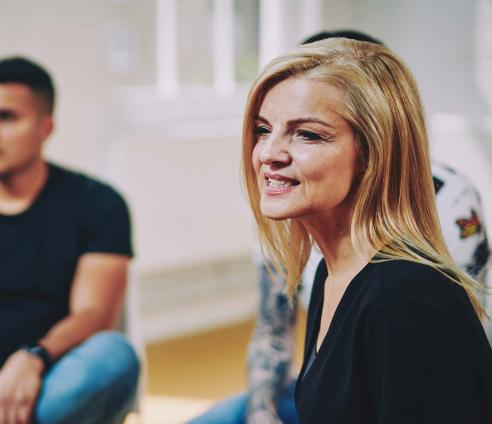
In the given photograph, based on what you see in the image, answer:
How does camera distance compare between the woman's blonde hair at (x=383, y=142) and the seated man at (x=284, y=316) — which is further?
the seated man at (x=284, y=316)

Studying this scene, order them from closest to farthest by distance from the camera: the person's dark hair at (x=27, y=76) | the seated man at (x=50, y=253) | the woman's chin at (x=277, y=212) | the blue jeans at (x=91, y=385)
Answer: the woman's chin at (x=277, y=212) → the blue jeans at (x=91, y=385) → the seated man at (x=50, y=253) → the person's dark hair at (x=27, y=76)

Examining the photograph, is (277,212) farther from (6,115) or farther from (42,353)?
(6,115)

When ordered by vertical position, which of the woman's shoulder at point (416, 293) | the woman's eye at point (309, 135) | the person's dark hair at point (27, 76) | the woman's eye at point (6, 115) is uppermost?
the person's dark hair at point (27, 76)

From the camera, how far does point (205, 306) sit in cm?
356

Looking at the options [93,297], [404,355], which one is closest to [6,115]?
[93,297]

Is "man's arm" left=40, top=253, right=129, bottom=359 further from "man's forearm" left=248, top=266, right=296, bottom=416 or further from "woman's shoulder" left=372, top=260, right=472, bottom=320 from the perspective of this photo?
"woman's shoulder" left=372, top=260, right=472, bottom=320

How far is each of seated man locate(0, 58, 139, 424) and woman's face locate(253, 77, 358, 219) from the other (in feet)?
3.02

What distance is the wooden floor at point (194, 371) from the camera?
2693 mm

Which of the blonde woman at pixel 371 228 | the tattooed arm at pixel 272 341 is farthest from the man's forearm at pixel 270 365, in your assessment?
the blonde woman at pixel 371 228

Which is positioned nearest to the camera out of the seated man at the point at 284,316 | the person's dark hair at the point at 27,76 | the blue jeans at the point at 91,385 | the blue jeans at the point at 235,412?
the seated man at the point at 284,316

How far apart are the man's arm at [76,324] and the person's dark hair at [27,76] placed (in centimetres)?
45

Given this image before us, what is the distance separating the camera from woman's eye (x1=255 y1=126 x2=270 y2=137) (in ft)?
2.80

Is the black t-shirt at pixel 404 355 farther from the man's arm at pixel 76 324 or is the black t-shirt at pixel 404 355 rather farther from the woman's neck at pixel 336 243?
the man's arm at pixel 76 324

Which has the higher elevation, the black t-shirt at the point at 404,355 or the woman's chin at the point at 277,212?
the woman's chin at the point at 277,212
